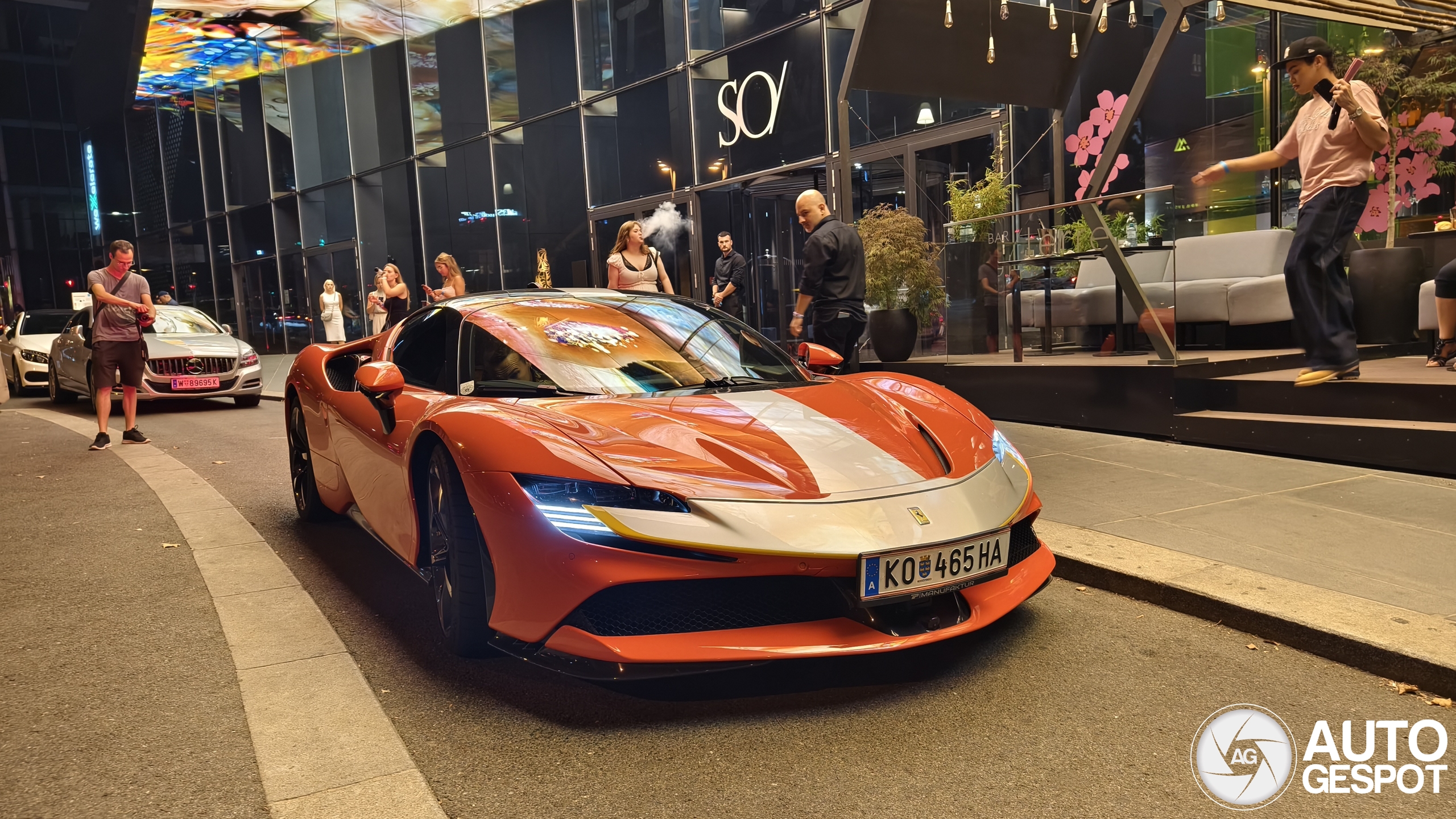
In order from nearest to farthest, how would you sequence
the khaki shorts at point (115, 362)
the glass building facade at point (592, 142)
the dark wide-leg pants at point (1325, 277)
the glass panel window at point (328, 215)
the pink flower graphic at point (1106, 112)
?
the dark wide-leg pants at point (1325, 277) → the khaki shorts at point (115, 362) → the glass building facade at point (592, 142) → the pink flower graphic at point (1106, 112) → the glass panel window at point (328, 215)

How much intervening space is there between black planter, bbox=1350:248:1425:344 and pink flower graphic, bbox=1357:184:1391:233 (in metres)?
1.49

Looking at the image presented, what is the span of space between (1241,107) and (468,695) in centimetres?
1071

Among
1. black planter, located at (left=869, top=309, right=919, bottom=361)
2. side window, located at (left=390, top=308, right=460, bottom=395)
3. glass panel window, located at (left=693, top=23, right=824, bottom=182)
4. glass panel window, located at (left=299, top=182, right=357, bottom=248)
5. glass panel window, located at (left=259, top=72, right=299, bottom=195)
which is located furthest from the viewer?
glass panel window, located at (left=259, top=72, right=299, bottom=195)

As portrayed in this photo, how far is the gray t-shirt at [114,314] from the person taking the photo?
870 cm

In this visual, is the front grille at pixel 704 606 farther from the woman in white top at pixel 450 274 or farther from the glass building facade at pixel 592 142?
the woman in white top at pixel 450 274

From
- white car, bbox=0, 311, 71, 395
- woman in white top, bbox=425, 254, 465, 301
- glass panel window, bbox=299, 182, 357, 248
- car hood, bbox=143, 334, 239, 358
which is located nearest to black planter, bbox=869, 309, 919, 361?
woman in white top, bbox=425, 254, 465, 301

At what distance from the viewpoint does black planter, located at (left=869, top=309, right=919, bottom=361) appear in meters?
9.32

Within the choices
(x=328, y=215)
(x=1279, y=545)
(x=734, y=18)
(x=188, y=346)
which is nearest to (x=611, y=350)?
(x=1279, y=545)

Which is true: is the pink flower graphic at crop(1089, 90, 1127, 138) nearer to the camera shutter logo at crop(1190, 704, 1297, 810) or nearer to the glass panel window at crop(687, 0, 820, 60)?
the glass panel window at crop(687, 0, 820, 60)

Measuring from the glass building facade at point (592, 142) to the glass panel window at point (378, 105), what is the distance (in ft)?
0.24

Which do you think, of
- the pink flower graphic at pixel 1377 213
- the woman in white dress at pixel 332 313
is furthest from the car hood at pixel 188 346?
the pink flower graphic at pixel 1377 213

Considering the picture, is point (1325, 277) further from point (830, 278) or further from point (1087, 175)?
Result: point (1087, 175)

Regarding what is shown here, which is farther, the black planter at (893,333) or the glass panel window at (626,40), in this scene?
the glass panel window at (626,40)

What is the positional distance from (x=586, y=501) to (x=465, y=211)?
73.4 ft
